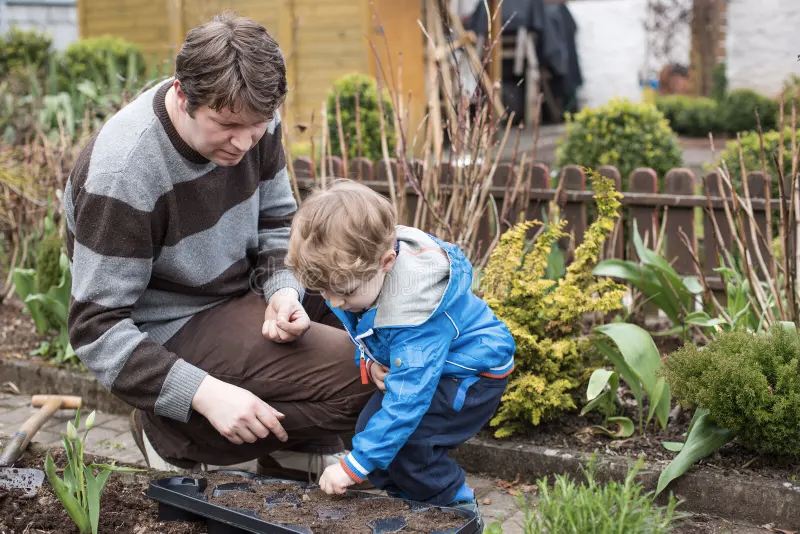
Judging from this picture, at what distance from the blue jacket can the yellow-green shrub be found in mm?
661

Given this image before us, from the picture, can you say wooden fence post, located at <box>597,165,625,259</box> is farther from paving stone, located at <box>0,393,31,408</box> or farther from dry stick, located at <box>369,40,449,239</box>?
paving stone, located at <box>0,393,31,408</box>

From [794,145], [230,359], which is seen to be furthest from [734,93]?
[230,359]

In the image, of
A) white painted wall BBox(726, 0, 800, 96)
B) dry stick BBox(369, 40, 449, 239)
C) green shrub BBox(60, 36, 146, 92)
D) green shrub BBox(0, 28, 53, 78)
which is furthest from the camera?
white painted wall BBox(726, 0, 800, 96)

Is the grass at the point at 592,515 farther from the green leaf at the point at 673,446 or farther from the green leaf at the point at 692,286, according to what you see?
the green leaf at the point at 692,286

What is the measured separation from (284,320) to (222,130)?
1.95 feet

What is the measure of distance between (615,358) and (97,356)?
170cm

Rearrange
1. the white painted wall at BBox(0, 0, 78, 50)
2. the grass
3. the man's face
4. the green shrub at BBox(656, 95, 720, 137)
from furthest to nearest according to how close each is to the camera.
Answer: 1. the green shrub at BBox(656, 95, 720, 137)
2. the white painted wall at BBox(0, 0, 78, 50)
3. the man's face
4. the grass

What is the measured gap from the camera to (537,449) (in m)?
3.20

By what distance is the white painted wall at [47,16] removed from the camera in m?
14.0

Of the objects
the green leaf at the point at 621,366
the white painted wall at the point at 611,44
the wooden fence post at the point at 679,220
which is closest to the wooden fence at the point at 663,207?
the wooden fence post at the point at 679,220

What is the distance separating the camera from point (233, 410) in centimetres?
247

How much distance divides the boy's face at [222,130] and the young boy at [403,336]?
0.26 m

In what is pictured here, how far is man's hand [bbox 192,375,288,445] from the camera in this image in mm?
2467

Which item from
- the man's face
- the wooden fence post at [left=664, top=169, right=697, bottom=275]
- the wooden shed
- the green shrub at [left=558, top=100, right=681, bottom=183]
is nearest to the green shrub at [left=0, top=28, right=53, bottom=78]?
the wooden shed
